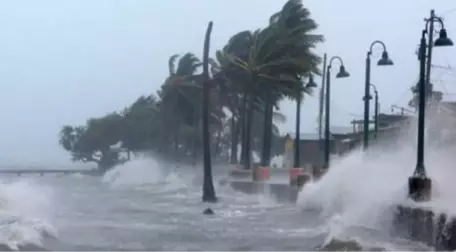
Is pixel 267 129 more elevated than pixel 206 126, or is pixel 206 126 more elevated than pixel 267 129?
pixel 206 126

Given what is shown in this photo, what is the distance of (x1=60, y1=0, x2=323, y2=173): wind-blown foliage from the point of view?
51.1m

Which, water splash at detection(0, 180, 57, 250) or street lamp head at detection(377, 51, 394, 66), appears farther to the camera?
street lamp head at detection(377, 51, 394, 66)

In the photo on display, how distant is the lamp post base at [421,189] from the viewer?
1922 centimetres

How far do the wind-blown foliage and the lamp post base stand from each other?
100ft

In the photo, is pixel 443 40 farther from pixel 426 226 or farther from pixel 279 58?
pixel 279 58

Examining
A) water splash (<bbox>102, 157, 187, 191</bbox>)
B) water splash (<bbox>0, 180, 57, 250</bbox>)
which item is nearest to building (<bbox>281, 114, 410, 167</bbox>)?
water splash (<bbox>102, 157, 187, 191</bbox>)

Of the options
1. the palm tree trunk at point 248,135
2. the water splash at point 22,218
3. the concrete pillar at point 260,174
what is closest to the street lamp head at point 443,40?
the water splash at point 22,218

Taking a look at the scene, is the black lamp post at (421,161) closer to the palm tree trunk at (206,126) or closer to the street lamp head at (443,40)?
the street lamp head at (443,40)

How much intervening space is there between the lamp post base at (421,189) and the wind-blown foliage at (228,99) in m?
30.5

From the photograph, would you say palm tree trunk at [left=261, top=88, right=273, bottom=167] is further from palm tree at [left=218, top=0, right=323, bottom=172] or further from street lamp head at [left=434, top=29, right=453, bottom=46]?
street lamp head at [left=434, top=29, right=453, bottom=46]

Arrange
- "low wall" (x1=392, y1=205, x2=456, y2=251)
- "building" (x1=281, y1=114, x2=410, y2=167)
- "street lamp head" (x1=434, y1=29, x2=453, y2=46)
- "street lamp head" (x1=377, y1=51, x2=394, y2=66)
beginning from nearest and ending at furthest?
"low wall" (x1=392, y1=205, x2=456, y2=251), "street lamp head" (x1=434, y1=29, x2=453, y2=46), "street lamp head" (x1=377, y1=51, x2=394, y2=66), "building" (x1=281, y1=114, x2=410, y2=167)

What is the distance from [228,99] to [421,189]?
50841 mm

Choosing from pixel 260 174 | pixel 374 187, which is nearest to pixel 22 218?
pixel 374 187

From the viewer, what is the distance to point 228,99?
69875mm
